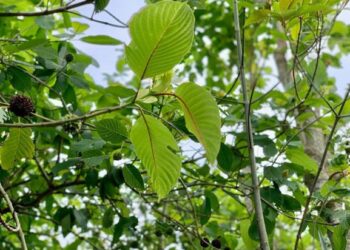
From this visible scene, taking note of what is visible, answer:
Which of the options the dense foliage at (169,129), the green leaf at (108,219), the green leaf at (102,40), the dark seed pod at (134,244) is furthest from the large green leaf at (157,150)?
the dark seed pod at (134,244)

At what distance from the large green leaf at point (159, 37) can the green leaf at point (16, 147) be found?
48 cm

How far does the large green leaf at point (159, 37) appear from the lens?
2.23ft

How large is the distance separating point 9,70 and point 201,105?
2.69ft

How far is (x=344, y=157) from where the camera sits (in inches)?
52.8

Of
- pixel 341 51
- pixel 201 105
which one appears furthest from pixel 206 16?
pixel 201 105

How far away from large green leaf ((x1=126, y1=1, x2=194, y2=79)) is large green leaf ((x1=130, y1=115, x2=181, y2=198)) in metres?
0.10

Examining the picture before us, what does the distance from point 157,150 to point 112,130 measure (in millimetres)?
309

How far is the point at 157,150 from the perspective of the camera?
83 cm

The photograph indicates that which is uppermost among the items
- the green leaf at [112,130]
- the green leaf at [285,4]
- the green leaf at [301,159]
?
the green leaf at [285,4]

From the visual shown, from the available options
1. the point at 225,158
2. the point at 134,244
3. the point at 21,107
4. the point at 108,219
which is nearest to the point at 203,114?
the point at 21,107

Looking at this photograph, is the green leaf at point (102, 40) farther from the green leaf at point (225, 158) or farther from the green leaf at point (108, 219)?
the green leaf at point (108, 219)

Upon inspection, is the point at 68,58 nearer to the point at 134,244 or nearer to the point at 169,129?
the point at 169,129

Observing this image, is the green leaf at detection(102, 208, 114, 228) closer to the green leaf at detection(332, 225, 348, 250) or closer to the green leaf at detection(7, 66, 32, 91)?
the green leaf at detection(7, 66, 32, 91)

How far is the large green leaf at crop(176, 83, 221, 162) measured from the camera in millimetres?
727
